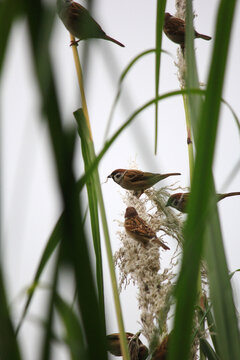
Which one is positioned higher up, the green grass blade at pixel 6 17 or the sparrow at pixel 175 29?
the sparrow at pixel 175 29

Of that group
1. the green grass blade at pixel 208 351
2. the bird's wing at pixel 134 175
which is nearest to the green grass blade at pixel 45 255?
the green grass blade at pixel 208 351

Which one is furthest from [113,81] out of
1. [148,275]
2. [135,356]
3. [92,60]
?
[135,356]

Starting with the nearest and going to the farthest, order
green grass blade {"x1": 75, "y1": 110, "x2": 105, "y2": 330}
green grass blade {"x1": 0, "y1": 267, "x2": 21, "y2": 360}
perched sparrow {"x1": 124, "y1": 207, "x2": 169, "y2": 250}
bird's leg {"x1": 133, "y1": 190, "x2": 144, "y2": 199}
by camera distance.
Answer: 1. green grass blade {"x1": 0, "y1": 267, "x2": 21, "y2": 360}
2. green grass blade {"x1": 75, "y1": 110, "x2": 105, "y2": 330}
3. perched sparrow {"x1": 124, "y1": 207, "x2": 169, "y2": 250}
4. bird's leg {"x1": 133, "y1": 190, "x2": 144, "y2": 199}

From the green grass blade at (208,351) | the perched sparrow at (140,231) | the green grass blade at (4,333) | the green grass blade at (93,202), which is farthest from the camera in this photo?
the perched sparrow at (140,231)

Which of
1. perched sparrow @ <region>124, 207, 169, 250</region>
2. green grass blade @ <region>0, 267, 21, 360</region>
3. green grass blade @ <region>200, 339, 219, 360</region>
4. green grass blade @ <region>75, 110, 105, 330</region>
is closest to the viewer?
green grass blade @ <region>0, 267, 21, 360</region>

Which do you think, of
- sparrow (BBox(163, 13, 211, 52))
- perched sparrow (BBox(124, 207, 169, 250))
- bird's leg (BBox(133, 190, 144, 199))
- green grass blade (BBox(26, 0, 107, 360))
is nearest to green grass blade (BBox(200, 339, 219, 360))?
perched sparrow (BBox(124, 207, 169, 250))

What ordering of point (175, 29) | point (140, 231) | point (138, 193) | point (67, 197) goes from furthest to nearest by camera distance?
point (175, 29) → point (138, 193) → point (140, 231) → point (67, 197)

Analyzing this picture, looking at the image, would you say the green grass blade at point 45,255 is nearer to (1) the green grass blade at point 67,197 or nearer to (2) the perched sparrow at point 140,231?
(1) the green grass blade at point 67,197

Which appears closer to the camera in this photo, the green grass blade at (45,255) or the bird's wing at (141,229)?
the green grass blade at (45,255)

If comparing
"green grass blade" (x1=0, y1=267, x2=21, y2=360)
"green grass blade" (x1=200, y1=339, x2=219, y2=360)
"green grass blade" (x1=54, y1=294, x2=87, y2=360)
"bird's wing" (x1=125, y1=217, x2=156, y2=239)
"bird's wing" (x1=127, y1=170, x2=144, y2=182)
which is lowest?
"green grass blade" (x1=200, y1=339, x2=219, y2=360)

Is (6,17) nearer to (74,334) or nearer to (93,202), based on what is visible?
(74,334)

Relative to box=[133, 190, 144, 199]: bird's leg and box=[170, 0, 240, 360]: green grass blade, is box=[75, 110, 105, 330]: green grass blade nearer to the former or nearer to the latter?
box=[170, 0, 240, 360]: green grass blade

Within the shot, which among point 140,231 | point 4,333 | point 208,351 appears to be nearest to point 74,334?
point 4,333
